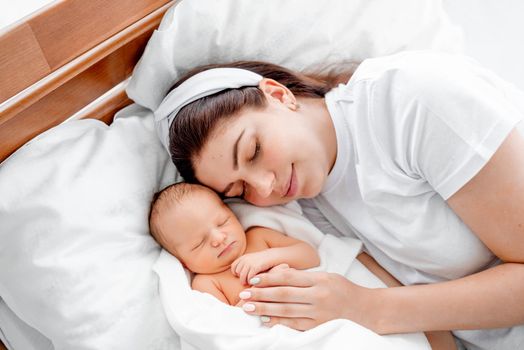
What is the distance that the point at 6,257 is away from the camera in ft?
4.03

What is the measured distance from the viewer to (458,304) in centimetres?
119

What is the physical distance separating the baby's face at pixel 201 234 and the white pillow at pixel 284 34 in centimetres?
32

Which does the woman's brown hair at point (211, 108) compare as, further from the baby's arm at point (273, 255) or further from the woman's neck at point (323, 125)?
the baby's arm at point (273, 255)

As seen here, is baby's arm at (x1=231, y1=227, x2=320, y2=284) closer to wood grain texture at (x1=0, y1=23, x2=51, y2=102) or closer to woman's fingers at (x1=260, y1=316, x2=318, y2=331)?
woman's fingers at (x1=260, y1=316, x2=318, y2=331)

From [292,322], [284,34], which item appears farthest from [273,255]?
[284,34]

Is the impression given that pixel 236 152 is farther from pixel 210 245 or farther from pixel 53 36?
pixel 53 36

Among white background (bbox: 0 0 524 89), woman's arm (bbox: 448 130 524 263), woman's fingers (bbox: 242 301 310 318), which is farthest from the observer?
white background (bbox: 0 0 524 89)

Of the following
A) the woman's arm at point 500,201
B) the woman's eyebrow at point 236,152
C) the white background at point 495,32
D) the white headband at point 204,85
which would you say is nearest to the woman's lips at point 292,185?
the woman's eyebrow at point 236,152

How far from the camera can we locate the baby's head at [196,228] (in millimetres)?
1312

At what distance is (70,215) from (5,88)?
0.98 ft

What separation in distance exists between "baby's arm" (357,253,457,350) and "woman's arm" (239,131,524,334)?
0.11 metres

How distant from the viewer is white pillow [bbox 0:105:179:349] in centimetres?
121

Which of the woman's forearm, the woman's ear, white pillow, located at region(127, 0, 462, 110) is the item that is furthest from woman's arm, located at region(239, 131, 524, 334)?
white pillow, located at region(127, 0, 462, 110)

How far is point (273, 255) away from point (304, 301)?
0.46ft
